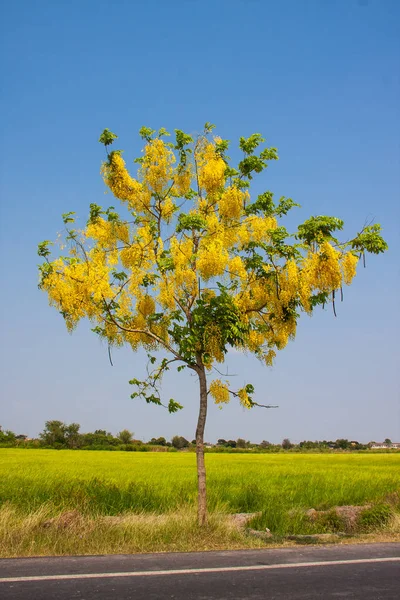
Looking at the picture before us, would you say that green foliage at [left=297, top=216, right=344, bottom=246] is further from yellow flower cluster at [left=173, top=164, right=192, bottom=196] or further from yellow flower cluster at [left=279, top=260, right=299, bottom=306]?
yellow flower cluster at [left=173, top=164, right=192, bottom=196]

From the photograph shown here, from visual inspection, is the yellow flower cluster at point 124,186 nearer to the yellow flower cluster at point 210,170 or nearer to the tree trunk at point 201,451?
the yellow flower cluster at point 210,170

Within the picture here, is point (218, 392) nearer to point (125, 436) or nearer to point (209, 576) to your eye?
point (209, 576)

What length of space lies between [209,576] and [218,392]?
5137 mm

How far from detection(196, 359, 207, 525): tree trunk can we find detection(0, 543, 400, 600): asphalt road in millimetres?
2211

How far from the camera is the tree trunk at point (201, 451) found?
1147 centimetres

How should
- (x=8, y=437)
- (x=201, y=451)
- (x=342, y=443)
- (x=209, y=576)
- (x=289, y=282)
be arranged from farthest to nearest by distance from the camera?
(x=342, y=443) → (x=8, y=437) → (x=289, y=282) → (x=201, y=451) → (x=209, y=576)

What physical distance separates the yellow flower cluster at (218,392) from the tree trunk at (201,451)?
0.24 meters

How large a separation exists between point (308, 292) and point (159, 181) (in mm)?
4505

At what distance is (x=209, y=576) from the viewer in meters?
7.43

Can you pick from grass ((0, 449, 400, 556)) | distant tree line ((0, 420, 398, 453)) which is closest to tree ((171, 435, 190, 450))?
distant tree line ((0, 420, 398, 453))

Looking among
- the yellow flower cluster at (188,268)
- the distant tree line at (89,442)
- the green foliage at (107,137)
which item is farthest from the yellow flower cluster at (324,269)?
the distant tree line at (89,442)


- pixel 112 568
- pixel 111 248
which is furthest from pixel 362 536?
pixel 111 248

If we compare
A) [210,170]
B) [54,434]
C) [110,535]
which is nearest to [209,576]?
[110,535]

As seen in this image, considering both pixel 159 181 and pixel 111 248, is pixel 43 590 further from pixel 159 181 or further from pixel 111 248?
pixel 159 181
